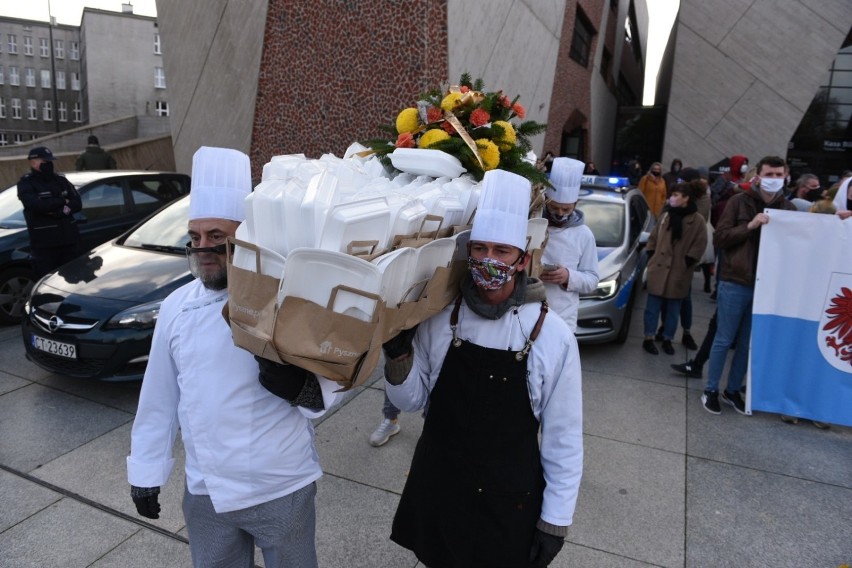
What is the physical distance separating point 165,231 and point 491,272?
499 cm

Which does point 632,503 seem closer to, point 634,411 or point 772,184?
point 634,411

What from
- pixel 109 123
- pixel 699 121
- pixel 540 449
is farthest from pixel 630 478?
pixel 109 123

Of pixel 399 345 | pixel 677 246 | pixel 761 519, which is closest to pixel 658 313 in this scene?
pixel 677 246

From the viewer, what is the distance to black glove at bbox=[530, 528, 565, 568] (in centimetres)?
197

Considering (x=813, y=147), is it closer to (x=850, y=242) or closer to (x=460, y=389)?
(x=850, y=242)

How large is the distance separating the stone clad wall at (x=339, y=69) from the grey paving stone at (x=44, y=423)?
20.9 feet

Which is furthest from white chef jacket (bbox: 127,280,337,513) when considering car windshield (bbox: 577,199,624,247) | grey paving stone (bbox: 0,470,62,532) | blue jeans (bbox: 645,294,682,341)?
car windshield (bbox: 577,199,624,247)

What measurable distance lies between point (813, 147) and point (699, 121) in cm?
465

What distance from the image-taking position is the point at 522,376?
192 cm

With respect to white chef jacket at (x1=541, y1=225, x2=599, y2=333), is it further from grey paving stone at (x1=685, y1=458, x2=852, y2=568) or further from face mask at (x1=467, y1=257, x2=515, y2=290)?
face mask at (x1=467, y1=257, x2=515, y2=290)

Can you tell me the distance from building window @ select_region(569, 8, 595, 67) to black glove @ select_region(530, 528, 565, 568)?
16.4m

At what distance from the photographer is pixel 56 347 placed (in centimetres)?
455

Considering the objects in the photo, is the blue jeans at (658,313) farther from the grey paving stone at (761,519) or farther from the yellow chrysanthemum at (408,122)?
the yellow chrysanthemum at (408,122)

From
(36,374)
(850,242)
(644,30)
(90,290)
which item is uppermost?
(644,30)
